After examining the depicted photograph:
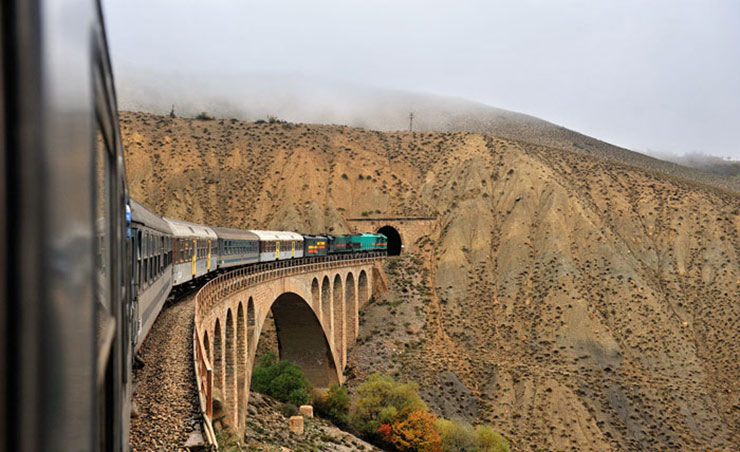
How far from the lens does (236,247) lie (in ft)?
103

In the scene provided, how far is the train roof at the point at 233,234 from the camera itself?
2906cm

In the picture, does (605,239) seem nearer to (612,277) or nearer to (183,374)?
(612,277)

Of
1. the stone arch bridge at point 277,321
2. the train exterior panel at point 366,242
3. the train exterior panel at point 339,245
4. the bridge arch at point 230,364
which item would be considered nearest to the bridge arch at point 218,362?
the stone arch bridge at point 277,321

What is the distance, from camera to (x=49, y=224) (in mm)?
1261

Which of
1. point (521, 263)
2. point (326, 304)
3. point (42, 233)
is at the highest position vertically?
point (42, 233)

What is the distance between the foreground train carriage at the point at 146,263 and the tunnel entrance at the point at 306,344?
25.0 meters

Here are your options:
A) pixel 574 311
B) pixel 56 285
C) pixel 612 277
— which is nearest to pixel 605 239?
pixel 612 277

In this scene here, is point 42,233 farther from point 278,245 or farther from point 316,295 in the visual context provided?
point 316,295

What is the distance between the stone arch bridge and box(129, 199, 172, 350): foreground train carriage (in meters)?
1.55

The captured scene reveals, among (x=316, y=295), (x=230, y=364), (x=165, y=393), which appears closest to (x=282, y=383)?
(x=316, y=295)

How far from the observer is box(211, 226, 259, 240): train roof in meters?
29.1

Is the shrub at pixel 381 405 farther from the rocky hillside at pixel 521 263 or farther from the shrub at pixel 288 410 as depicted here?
the rocky hillside at pixel 521 263

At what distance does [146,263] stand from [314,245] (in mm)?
37305

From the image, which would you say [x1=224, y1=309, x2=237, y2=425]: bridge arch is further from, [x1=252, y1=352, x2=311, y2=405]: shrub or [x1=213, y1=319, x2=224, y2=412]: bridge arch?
[x1=252, y1=352, x2=311, y2=405]: shrub
